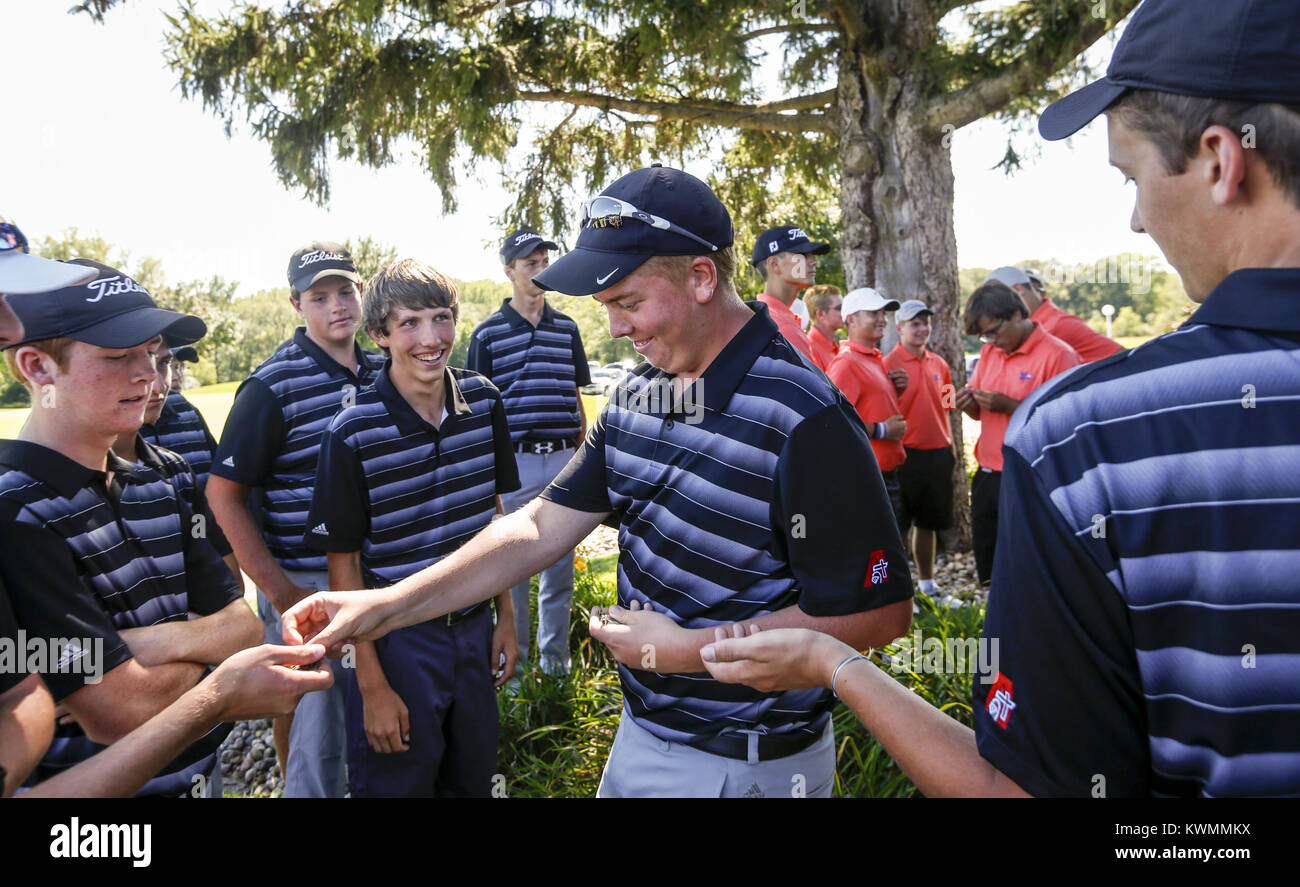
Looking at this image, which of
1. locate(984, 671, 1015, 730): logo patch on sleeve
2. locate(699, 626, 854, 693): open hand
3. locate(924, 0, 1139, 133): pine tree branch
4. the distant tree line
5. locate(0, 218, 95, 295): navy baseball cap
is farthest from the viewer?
the distant tree line

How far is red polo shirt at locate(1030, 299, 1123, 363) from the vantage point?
620cm

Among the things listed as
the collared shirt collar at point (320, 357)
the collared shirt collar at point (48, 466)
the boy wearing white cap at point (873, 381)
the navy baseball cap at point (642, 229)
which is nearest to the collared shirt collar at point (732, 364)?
the navy baseball cap at point (642, 229)

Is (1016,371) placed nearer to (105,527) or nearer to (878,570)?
(878,570)

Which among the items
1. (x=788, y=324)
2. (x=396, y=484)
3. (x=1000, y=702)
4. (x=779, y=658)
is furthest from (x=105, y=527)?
(x=788, y=324)

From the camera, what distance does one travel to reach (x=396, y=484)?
123 inches

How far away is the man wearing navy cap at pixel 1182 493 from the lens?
3.19ft

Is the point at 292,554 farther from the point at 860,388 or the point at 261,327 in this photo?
the point at 261,327

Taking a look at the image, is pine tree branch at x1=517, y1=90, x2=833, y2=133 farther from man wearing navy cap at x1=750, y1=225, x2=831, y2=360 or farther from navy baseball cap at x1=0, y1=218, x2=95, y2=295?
navy baseball cap at x1=0, y1=218, x2=95, y2=295

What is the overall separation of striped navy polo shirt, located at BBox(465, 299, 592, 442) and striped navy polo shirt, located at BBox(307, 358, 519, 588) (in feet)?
8.06

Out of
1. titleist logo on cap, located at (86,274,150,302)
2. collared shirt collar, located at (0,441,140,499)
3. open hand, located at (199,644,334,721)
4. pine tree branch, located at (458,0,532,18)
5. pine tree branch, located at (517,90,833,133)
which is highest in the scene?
pine tree branch, located at (458,0,532,18)

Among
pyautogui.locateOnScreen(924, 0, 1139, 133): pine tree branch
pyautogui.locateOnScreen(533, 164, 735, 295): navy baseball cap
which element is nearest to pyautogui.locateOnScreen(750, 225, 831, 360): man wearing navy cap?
pyautogui.locateOnScreen(924, 0, 1139, 133): pine tree branch

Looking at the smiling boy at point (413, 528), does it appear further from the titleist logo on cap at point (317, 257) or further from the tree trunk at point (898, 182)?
the tree trunk at point (898, 182)

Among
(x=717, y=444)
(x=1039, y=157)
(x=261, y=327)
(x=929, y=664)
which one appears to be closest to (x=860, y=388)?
(x=929, y=664)

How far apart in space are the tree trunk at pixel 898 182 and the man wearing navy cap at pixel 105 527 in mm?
6835
